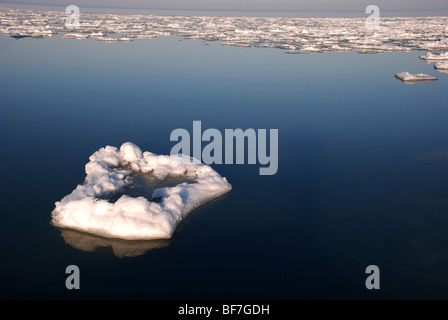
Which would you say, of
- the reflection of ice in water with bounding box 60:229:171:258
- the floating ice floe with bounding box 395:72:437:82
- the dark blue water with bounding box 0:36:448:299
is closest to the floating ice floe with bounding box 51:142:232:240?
the reflection of ice in water with bounding box 60:229:171:258

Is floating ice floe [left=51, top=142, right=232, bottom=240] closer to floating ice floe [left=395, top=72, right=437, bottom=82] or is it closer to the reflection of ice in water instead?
the reflection of ice in water

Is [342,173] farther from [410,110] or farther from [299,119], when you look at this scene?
[410,110]

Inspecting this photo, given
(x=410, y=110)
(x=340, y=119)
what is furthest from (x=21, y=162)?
(x=410, y=110)

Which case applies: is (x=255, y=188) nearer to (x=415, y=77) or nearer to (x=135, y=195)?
(x=135, y=195)

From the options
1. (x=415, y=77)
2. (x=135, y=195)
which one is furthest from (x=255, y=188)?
(x=415, y=77)

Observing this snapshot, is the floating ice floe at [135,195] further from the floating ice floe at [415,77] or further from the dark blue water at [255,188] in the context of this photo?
the floating ice floe at [415,77]

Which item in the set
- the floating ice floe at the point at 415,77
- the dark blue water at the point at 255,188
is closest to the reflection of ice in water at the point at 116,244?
the dark blue water at the point at 255,188

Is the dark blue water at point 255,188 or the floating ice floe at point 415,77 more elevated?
the floating ice floe at point 415,77
